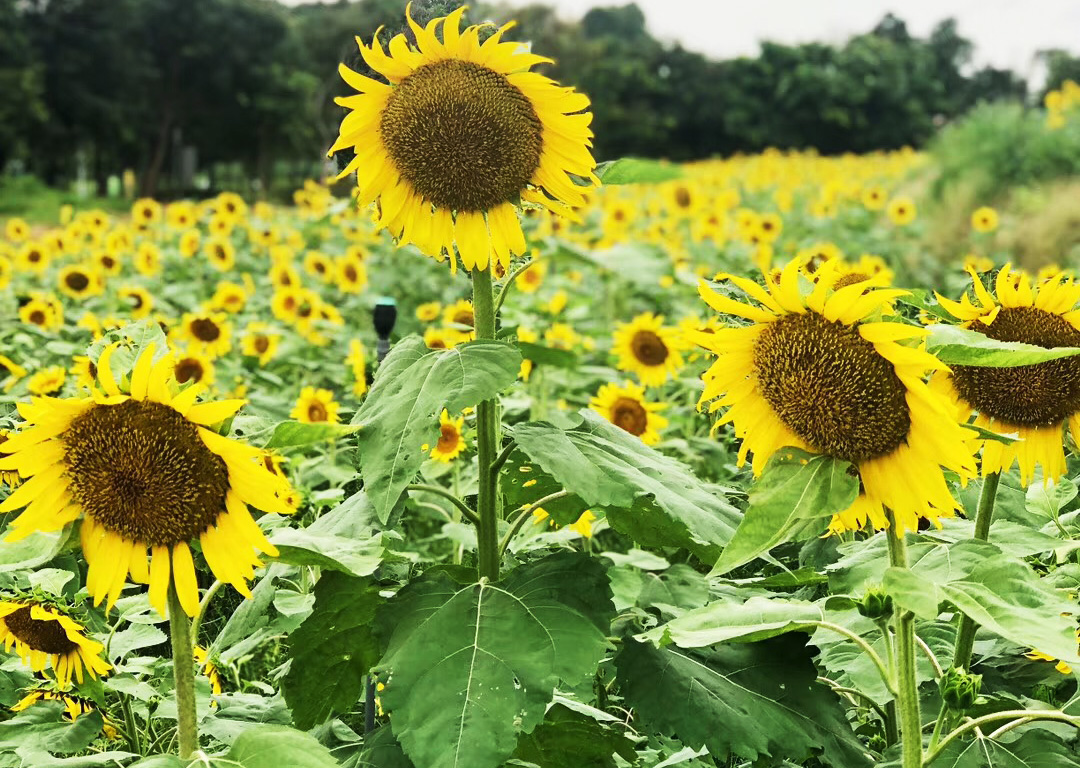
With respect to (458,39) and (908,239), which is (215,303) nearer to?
(458,39)

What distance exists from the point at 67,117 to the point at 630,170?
38.7m

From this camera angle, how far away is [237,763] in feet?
4.73

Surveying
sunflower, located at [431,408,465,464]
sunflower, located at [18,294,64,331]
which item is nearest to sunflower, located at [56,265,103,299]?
sunflower, located at [18,294,64,331]

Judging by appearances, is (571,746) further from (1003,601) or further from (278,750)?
(1003,601)

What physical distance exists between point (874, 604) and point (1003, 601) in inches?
6.3

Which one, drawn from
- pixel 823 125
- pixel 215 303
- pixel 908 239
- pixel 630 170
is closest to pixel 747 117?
pixel 823 125

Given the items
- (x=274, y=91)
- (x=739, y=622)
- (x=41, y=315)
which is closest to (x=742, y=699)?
(x=739, y=622)

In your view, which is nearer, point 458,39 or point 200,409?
point 200,409

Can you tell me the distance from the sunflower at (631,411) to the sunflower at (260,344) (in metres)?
2.19

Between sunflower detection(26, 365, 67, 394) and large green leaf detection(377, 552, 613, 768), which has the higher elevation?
large green leaf detection(377, 552, 613, 768)

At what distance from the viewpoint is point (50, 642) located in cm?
202

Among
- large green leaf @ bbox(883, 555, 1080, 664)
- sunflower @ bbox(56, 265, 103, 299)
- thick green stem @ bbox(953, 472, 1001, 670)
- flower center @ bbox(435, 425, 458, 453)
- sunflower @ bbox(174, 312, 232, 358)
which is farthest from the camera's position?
sunflower @ bbox(56, 265, 103, 299)

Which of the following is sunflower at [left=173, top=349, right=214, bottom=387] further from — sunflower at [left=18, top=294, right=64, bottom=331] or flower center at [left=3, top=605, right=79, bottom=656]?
flower center at [left=3, top=605, right=79, bottom=656]

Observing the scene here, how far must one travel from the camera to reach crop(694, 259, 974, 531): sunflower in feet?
4.56
